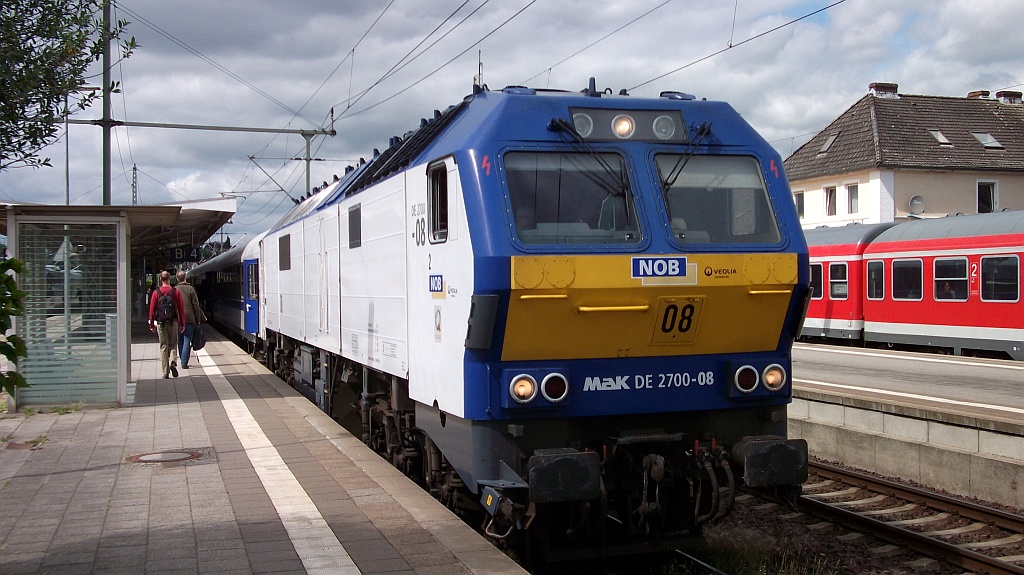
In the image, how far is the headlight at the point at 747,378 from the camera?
6309 mm

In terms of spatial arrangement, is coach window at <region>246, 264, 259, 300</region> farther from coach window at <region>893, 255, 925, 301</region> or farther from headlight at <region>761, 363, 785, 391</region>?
headlight at <region>761, 363, 785, 391</region>

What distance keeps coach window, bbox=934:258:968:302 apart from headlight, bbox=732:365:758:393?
14756 millimetres

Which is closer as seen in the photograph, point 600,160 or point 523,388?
point 523,388

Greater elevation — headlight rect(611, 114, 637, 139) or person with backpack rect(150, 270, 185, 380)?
headlight rect(611, 114, 637, 139)

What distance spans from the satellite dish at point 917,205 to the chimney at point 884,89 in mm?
5252

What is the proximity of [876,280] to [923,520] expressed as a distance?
48.2 feet

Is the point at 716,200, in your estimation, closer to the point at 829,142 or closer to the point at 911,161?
the point at 911,161

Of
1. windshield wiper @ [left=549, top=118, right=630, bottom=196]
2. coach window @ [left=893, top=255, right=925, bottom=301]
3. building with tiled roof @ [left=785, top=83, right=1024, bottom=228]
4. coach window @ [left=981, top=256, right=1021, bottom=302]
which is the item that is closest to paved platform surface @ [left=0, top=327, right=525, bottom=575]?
windshield wiper @ [left=549, top=118, right=630, bottom=196]

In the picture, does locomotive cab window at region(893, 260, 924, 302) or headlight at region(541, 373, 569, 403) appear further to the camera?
locomotive cab window at region(893, 260, 924, 302)

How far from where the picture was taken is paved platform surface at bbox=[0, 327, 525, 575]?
568cm

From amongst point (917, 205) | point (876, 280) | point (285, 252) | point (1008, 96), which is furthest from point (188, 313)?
point (1008, 96)

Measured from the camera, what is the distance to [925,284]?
20250 millimetres

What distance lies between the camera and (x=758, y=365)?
6.38 metres

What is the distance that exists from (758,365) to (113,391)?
899cm
